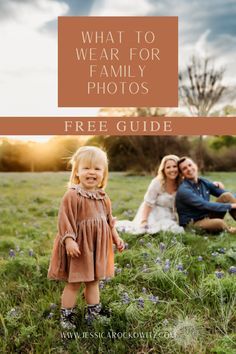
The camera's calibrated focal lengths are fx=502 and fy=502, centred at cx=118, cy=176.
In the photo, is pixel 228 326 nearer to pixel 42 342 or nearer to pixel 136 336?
pixel 136 336

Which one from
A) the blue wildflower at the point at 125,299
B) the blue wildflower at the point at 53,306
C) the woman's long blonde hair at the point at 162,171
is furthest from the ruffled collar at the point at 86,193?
the woman's long blonde hair at the point at 162,171

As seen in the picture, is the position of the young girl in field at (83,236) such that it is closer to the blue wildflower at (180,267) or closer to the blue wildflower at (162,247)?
the blue wildflower at (180,267)

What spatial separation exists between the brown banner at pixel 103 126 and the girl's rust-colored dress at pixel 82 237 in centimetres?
146

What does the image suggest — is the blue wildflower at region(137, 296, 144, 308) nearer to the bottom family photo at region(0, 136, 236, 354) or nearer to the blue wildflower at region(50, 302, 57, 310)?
the bottom family photo at region(0, 136, 236, 354)

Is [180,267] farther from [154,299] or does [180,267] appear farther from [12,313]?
[12,313]

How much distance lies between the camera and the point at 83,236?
3.65 m

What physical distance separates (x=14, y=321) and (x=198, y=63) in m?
5.23

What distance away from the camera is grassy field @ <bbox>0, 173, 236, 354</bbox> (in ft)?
11.8

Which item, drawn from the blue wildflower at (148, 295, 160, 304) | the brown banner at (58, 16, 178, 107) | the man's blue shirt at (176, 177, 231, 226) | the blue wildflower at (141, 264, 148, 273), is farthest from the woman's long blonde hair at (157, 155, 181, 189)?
the blue wildflower at (148, 295, 160, 304)

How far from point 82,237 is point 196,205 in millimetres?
3041

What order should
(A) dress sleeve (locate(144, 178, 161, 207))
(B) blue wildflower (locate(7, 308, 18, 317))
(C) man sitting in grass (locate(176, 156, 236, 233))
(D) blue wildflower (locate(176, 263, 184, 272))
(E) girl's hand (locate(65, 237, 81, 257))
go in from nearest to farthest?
(E) girl's hand (locate(65, 237, 81, 257)) → (B) blue wildflower (locate(7, 308, 18, 317)) → (D) blue wildflower (locate(176, 263, 184, 272)) → (C) man sitting in grass (locate(176, 156, 236, 233)) → (A) dress sleeve (locate(144, 178, 161, 207))

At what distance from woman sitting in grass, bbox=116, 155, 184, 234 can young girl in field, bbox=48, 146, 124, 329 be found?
2716 millimetres

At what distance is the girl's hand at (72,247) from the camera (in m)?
3.54

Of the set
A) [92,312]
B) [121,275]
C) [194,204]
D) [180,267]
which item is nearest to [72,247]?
[92,312]
